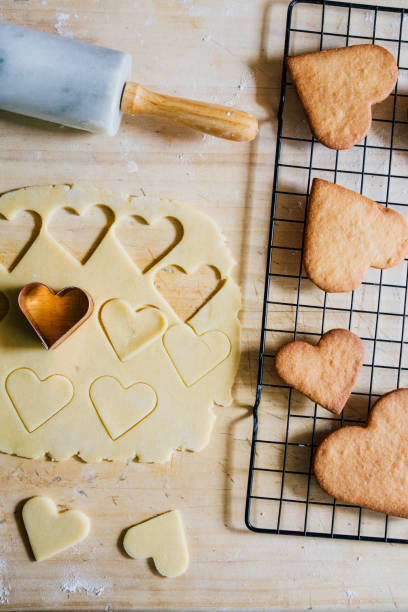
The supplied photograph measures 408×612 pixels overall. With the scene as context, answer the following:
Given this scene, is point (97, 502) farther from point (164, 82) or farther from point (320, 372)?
point (164, 82)

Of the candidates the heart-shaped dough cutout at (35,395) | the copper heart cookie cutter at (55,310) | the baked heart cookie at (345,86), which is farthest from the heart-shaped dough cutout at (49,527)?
the baked heart cookie at (345,86)

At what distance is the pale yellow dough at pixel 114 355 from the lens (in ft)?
3.54

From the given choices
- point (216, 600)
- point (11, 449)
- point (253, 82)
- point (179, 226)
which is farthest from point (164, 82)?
point (216, 600)

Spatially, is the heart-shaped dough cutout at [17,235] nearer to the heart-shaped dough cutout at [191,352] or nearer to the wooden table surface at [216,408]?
the wooden table surface at [216,408]

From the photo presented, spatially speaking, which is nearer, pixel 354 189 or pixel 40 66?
pixel 40 66

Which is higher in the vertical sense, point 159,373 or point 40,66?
point 40,66

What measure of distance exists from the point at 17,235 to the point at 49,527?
22.6 inches

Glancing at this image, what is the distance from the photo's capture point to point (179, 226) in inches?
43.4

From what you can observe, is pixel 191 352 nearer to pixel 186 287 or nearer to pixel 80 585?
pixel 186 287

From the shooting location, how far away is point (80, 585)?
1100 mm

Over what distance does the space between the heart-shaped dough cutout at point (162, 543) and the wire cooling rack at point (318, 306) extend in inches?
6.0

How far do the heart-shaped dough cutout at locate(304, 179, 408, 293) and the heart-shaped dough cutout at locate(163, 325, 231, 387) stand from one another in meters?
0.23

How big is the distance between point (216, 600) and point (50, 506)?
14.9 inches

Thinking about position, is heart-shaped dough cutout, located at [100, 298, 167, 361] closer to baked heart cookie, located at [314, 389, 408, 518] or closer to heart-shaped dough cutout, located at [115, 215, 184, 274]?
heart-shaped dough cutout, located at [115, 215, 184, 274]
